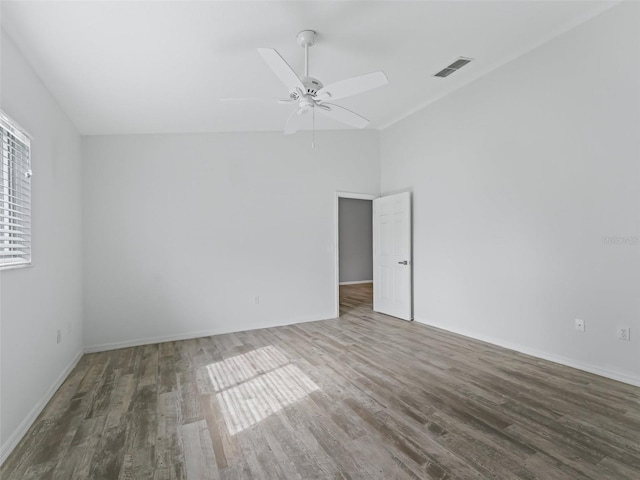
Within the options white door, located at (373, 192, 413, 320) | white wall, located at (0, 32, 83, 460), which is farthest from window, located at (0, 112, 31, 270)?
white door, located at (373, 192, 413, 320)

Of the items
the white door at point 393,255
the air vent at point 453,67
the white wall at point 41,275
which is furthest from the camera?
the white door at point 393,255

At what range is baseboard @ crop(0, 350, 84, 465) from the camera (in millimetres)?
2000

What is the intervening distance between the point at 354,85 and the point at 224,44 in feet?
3.60

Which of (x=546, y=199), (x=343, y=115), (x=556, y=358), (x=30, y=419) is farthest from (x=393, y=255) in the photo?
(x=30, y=419)

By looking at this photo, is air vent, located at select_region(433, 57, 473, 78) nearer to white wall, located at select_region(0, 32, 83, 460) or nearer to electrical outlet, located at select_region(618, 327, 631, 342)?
electrical outlet, located at select_region(618, 327, 631, 342)

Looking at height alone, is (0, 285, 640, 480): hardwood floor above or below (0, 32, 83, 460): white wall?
below

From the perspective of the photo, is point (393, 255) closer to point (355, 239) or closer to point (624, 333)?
point (624, 333)

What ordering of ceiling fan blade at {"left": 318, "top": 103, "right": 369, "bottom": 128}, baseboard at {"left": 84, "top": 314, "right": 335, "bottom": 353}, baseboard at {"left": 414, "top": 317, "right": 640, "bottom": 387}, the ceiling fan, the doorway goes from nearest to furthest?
the ceiling fan → baseboard at {"left": 414, "top": 317, "right": 640, "bottom": 387} → ceiling fan blade at {"left": 318, "top": 103, "right": 369, "bottom": 128} → baseboard at {"left": 84, "top": 314, "right": 335, "bottom": 353} → the doorway

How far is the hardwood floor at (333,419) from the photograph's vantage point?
74.4 inches

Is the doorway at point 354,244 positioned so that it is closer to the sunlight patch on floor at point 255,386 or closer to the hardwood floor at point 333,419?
the hardwood floor at point 333,419

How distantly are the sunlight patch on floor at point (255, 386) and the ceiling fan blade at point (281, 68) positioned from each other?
2.46m

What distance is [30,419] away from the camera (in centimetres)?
235

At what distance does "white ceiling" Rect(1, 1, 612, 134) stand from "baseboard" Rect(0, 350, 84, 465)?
8.35 ft

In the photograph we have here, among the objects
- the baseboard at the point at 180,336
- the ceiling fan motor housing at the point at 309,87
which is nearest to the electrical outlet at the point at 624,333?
the ceiling fan motor housing at the point at 309,87
